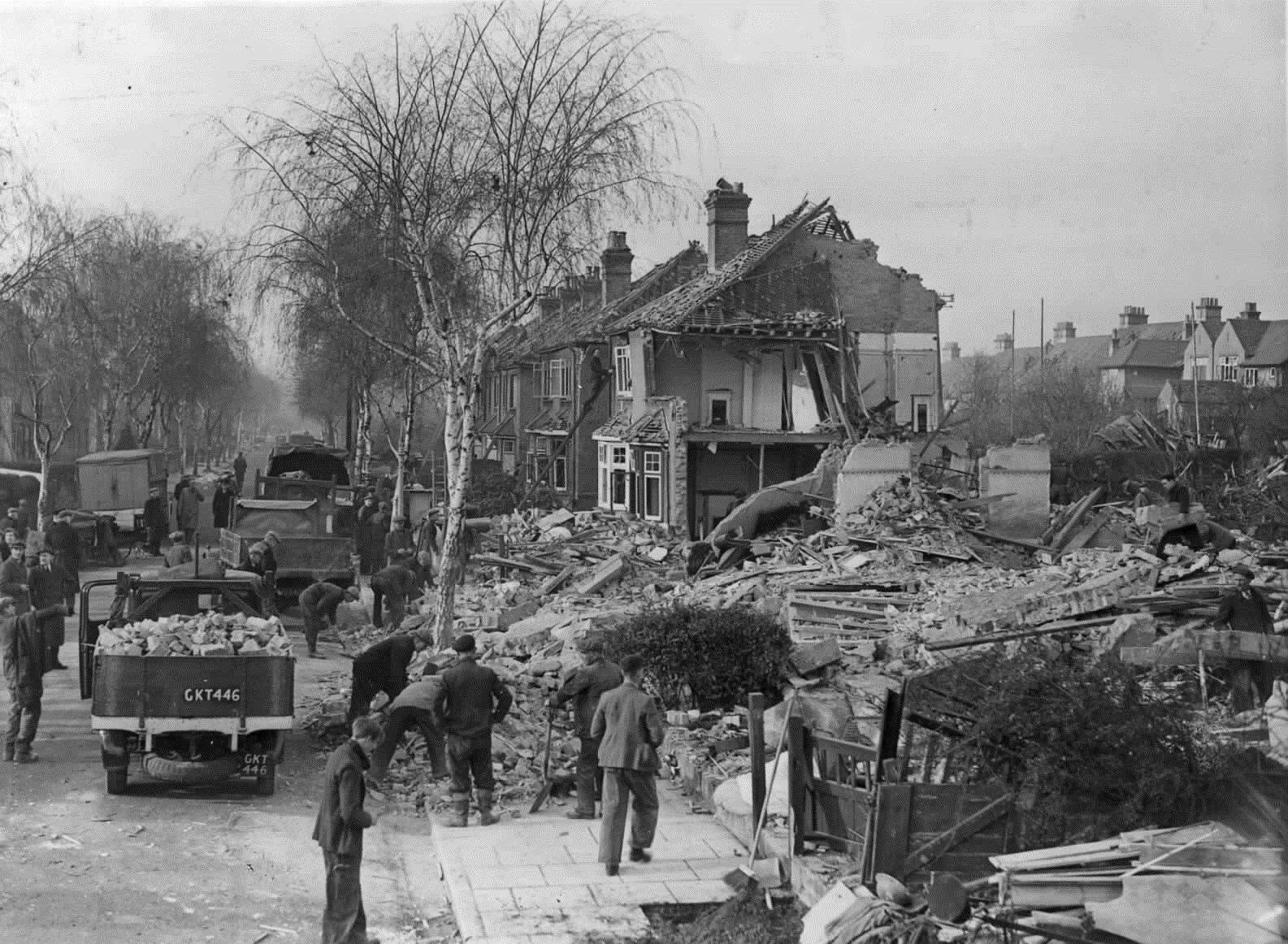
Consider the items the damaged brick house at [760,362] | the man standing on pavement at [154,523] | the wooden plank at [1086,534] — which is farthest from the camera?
the damaged brick house at [760,362]

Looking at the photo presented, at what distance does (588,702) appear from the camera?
12117mm

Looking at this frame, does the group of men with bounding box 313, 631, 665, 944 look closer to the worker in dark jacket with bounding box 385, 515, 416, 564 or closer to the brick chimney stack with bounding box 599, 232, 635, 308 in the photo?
the worker in dark jacket with bounding box 385, 515, 416, 564

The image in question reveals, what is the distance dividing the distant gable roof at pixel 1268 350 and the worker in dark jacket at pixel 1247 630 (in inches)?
2129

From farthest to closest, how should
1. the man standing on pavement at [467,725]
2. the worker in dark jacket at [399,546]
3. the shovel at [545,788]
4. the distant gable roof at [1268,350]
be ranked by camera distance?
1. the distant gable roof at [1268,350]
2. the worker in dark jacket at [399,546]
3. the shovel at [545,788]
4. the man standing on pavement at [467,725]

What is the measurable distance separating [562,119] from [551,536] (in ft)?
50.8

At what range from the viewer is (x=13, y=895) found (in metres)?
10.0

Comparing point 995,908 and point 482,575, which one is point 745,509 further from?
point 995,908

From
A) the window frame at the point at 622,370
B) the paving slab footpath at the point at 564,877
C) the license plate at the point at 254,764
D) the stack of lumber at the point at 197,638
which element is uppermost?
the window frame at the point at 622,370

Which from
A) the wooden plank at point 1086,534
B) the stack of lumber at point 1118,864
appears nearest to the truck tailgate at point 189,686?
the stack of lumber at point 1118,864

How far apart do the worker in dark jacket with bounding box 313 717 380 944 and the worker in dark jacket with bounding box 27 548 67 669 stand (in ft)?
21.1

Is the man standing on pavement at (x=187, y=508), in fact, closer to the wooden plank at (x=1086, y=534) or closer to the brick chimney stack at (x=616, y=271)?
the brick chimney stack at (x=616, y=271)

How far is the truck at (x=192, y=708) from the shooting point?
40.8ft

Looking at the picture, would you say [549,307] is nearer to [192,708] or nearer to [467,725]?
[192,708]

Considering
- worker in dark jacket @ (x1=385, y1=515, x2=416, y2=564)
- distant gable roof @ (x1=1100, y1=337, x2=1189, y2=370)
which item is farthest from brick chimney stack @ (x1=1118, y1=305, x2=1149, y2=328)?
worker in dark jacket @ (x1=385, y1=515, x2=416, y2=564)
